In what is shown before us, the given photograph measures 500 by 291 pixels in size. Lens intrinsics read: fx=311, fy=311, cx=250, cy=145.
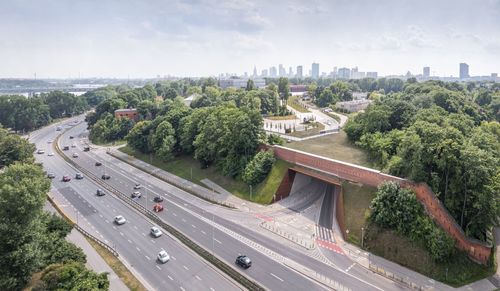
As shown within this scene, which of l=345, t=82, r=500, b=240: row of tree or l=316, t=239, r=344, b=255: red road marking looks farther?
l=316, t=239, r=344, b=255: red road marking

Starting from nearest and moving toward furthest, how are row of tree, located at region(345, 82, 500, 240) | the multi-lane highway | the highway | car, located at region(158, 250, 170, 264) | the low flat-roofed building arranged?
the highway
the multi-lane highway
row of tree, located at region(345, 82, 500, 240)
car, located at region(158, 250, 170, 264)
the low flat-roofed building

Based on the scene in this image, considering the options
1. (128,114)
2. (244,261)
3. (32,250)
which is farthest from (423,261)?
(128,114)

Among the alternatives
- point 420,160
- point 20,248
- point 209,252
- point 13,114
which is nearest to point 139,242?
point 209,252

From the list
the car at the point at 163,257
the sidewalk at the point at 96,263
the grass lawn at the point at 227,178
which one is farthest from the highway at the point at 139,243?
the grass lawn at the point at 227,178

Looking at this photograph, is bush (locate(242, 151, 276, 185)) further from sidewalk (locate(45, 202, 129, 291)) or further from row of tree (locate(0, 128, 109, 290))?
row of tree (locate(0, 128, 109, 290))

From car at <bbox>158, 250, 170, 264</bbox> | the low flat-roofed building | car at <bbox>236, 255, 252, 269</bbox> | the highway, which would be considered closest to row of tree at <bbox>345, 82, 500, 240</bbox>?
car at <bbox>236, 255, 252, 269</bbox>

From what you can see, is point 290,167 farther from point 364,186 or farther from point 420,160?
point 420,160
